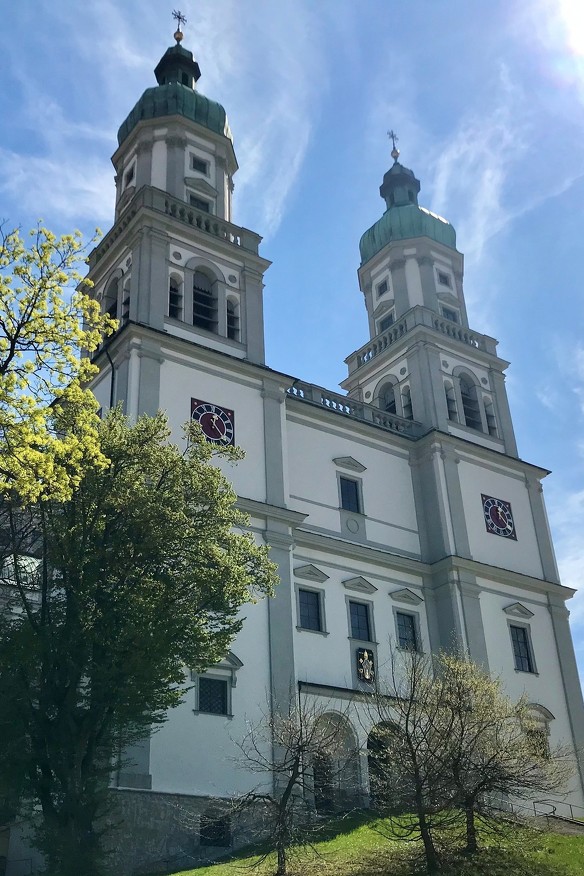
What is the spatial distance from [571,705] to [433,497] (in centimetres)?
895

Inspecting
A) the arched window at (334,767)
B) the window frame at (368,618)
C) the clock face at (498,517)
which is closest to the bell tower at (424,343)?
the clock face at (498,517)

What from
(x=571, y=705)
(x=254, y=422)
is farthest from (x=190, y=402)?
(x=571, y=705)

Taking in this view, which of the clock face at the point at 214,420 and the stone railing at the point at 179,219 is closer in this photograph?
the clock face at the point at 214,420

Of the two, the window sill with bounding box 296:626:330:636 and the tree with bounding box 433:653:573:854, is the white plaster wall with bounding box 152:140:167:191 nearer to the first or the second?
the window sill with bounding box 296:626:330:636

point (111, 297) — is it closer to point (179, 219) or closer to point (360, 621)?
point (179, 219)

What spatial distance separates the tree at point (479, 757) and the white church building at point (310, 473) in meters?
6.42

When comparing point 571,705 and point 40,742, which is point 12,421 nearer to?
point 40,742

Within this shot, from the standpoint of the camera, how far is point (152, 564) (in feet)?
57.7

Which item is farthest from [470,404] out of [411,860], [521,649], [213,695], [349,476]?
[411,860]

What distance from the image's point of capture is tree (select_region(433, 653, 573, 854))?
16656 mm

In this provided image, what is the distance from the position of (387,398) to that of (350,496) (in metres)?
8.86

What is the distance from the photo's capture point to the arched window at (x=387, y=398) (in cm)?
3972

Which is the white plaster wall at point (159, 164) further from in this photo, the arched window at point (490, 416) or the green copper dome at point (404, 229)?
the arched window at point (490, 416)

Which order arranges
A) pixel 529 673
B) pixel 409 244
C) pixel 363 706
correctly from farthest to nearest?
pixel 409 244 < pixel 529 673 < pixel 363 706
